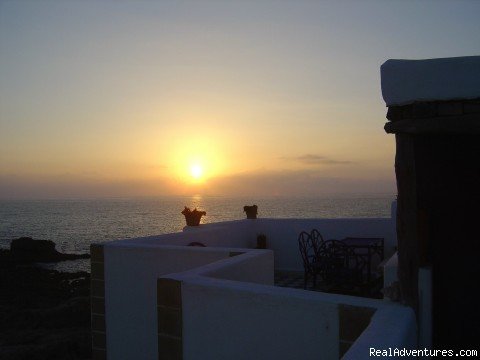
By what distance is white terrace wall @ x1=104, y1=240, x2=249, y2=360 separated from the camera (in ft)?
18.0

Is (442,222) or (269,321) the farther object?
(442,222)

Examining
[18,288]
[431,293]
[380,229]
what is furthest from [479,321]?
[18,288]

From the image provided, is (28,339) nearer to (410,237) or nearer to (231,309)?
(231,309)

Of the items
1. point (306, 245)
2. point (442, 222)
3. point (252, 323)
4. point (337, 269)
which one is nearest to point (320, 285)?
point (306, 245)

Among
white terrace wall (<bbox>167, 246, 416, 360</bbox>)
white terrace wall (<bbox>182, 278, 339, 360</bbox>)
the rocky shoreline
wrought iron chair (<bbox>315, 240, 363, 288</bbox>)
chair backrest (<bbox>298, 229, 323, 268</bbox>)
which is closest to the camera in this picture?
white terrace wall (<bbox>167, 246, 416, 360</bbox>)

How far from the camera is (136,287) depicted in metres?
5.81

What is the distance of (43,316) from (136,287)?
11272 millimetres

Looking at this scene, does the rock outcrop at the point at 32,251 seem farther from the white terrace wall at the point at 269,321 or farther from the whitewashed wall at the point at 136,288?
the white terrace wall at the point at 269,321

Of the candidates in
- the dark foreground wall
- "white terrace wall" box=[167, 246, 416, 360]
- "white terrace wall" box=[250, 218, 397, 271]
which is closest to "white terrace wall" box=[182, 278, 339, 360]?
"white terrace wall" box=[167, 246, 416, 360]

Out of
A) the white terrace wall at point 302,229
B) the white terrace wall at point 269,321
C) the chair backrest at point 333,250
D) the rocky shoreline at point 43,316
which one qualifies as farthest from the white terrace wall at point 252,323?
the rocky shoreline at point 43,316

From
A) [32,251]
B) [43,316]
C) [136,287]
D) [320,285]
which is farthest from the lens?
[32,251]

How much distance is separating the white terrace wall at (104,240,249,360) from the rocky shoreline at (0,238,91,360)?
6.30 m

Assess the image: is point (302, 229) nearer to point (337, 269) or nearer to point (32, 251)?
point (337, 269)

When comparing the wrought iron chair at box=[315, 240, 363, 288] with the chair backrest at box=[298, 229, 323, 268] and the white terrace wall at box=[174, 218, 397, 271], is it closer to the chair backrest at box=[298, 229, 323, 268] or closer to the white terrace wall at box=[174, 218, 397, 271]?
the chair backrest at box=[298, 229, 323, 268]
